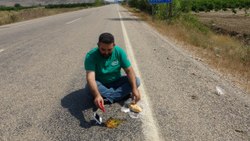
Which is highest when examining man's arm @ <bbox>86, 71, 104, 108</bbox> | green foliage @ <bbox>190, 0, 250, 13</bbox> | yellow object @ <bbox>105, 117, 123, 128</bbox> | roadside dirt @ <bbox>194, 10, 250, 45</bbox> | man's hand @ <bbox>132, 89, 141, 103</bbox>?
man's arm @ <bbox>86, 71, 104, 108</bbox>

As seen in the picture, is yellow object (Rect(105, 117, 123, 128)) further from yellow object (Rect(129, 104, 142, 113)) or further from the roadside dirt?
the roadside dirt

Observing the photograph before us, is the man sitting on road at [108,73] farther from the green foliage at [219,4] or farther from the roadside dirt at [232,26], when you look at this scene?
the green foliage at [219,4]

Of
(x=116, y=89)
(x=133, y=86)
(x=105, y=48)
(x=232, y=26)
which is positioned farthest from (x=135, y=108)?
(x=232, y=26)

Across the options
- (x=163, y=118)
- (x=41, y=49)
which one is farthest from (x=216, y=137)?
(x=41, y=49)

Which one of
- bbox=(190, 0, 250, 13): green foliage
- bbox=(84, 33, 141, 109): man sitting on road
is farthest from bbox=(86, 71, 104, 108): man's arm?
bbox=(190, 0, 250, 13): green foliage

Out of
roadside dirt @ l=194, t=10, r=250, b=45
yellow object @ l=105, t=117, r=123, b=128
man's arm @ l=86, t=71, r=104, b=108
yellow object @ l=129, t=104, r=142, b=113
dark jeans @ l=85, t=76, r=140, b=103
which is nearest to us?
yellow object @ l=105, t=117, r=123, b=128

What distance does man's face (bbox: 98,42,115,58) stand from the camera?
453 centimetres

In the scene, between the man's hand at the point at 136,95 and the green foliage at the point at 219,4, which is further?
the green foliage at the point at 219,4

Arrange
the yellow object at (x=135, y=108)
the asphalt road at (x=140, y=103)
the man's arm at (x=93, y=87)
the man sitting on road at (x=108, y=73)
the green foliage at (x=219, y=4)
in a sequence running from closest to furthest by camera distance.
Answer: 1. the asphalt road at (x=140, y=103)
2. the man's arm at (x=93, y=87)
3. the man sitting on road at (x=108, y=73)
4. the yellow object at (x=135, y=108)
5. the green foliage at (x=219, y=4)

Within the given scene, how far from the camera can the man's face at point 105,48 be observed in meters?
4.53

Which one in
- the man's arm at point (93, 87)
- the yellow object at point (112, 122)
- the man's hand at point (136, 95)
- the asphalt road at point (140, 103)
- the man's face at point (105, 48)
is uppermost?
the man's face at point (105, 48)

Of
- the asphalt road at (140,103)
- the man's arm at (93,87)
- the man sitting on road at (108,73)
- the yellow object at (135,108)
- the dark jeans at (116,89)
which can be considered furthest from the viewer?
the dark jeans at (116,89)

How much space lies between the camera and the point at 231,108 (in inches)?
199

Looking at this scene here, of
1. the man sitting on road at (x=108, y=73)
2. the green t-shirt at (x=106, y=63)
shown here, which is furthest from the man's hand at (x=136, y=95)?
the green t-shirt at (x=106, y=63)
